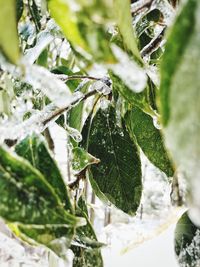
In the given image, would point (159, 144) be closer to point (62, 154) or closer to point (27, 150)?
point (27, 150)

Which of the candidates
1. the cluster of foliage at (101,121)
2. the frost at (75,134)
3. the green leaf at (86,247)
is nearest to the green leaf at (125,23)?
the cluster of foliage at (101,121)

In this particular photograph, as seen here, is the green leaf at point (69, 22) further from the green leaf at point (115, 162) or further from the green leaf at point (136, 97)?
the green leaf at point (115, 162)

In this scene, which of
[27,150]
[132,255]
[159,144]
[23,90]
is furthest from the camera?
[132,255]

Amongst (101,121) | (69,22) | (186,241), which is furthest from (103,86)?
(69,22)

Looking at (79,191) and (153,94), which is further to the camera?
(79,191)

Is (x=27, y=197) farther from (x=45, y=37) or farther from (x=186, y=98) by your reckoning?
(x=45, y=37)

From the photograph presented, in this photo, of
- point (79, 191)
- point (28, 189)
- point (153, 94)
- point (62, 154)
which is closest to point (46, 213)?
point (28, 189)

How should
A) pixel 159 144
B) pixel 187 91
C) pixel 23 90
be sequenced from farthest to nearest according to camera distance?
pixel 23 90 → pixel 159 144 → pixel 187 91
